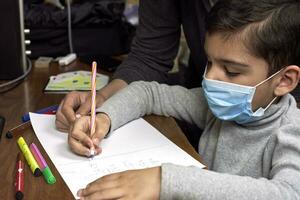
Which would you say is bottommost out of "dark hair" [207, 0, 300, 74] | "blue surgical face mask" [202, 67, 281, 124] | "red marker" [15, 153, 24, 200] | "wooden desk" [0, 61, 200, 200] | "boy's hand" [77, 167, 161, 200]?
"wooden desk" [0, 61, 200, 200]

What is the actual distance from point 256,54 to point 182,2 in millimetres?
425

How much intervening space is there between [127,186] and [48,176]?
0.54ft

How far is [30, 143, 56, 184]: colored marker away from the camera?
76 cm

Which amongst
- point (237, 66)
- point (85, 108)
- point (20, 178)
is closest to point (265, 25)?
point (237, 66)

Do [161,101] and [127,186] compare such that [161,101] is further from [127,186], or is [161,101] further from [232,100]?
[127,186]

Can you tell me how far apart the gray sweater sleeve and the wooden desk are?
30mm

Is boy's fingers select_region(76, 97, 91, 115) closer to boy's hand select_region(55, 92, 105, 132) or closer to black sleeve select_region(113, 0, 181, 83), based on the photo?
boy's hand select_region(55, 92, 105, 132)

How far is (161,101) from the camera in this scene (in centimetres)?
107

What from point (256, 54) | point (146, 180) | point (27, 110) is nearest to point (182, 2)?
point (256, 54)

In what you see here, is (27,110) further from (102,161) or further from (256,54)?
(256,54)

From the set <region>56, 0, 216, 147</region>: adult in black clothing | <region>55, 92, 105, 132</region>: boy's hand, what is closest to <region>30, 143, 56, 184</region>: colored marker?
<region>55, 92, 105, 132</region>: boy's hand

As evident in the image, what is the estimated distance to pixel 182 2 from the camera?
122 centimetres

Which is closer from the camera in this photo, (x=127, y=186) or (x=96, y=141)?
(x=127, y=186)

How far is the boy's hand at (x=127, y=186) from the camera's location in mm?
688
